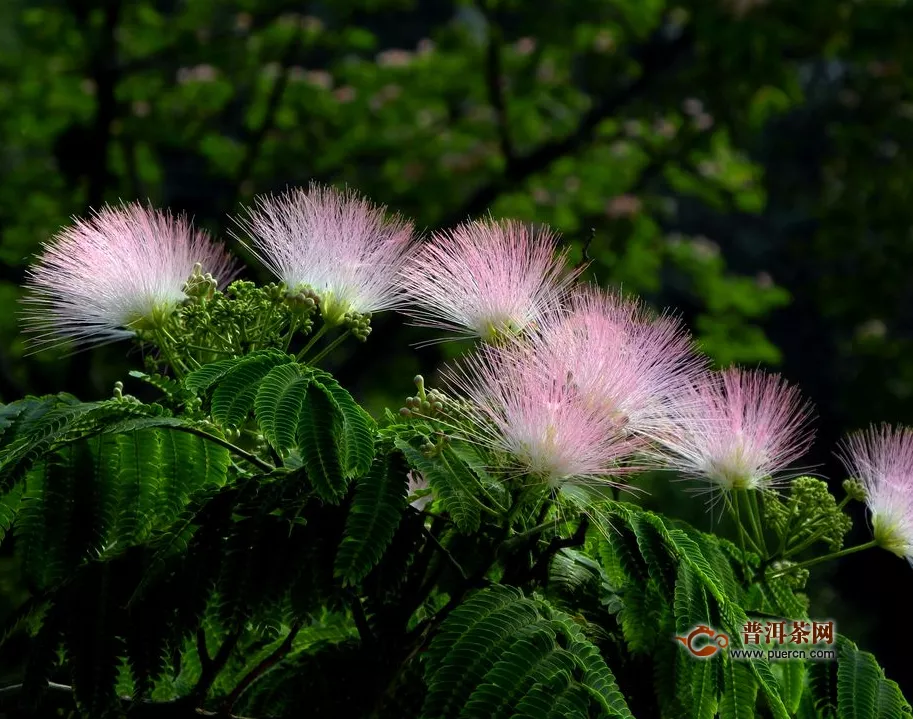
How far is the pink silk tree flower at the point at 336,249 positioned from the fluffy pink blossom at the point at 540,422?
0.37m

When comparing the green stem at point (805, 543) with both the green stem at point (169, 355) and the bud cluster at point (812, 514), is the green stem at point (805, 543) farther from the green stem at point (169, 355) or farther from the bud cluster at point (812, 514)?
the green stem at point (169, 355)

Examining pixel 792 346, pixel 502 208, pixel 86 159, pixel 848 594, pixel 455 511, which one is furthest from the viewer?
pixel 792 346

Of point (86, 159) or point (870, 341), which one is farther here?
point (870, 341)

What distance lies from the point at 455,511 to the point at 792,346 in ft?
58.9

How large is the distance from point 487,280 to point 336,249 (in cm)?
32

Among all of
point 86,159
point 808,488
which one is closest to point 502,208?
point 86,159

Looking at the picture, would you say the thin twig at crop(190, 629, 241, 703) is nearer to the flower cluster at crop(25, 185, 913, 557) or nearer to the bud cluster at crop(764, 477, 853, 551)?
the flower cluster at crop(25, 185, 913, 557)

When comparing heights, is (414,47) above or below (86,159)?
above

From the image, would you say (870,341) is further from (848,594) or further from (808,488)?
(808,488)

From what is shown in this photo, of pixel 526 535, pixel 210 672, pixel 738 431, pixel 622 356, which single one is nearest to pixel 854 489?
pixel 738 431

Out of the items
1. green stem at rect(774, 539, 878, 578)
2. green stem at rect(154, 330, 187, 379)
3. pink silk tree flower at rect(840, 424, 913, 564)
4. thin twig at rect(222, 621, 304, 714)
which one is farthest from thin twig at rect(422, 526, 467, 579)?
pink silk tree flower at rect(840, 424, 913, 564)

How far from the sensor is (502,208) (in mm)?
8648

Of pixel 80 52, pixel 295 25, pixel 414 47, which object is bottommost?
pixel 80 52

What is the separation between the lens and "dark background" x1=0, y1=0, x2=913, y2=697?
25.2ft
